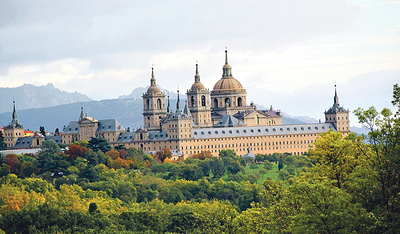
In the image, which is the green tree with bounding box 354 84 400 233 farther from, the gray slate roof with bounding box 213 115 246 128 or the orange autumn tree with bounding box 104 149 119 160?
the gray slate roof with bounding box 213 115 246 128

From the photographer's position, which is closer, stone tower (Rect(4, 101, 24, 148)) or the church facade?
the church facade

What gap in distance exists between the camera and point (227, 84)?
184 m

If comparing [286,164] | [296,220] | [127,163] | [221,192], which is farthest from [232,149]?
[296,220]

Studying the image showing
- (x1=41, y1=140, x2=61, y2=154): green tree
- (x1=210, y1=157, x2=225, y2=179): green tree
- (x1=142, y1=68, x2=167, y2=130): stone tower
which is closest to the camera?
(x1=210, y1=157, x2=225, y2=179): green tree

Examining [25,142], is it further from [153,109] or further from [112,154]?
[112,154]

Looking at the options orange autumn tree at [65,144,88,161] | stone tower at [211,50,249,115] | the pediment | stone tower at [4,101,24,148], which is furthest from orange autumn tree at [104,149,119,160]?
stone tower at [4,101,24,148]

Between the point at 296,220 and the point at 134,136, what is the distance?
123m

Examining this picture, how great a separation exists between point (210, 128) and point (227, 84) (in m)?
20.9

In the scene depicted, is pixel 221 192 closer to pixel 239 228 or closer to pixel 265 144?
pixel 239 228

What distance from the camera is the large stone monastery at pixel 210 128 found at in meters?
163

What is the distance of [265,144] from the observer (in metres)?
169

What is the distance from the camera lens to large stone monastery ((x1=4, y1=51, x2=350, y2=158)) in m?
163

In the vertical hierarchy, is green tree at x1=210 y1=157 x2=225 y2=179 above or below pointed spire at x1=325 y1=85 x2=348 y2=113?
below

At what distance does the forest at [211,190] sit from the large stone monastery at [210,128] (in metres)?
9.25
